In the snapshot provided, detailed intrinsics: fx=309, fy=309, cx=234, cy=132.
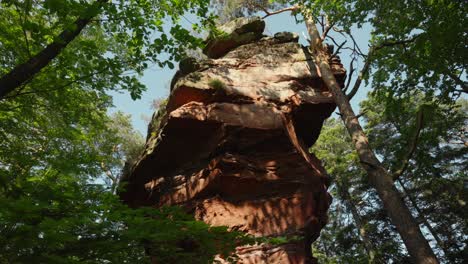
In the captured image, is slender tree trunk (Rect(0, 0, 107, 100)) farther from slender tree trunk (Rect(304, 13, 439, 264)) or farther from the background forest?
slender tree trunk (Rect(304, 13, 439, 264))

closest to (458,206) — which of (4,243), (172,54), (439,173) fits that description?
(439,173)

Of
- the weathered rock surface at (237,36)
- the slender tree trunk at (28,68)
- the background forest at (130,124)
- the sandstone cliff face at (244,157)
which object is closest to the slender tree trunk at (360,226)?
the background forest at (130,124)

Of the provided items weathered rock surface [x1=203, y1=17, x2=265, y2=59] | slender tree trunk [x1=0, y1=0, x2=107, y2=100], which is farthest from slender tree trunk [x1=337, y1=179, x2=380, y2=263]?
slender tree trunk [x1=0, y1=0, x2=107, y2=100]

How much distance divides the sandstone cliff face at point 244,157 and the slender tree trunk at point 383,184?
1.60 feet

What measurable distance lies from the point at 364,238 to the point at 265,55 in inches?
521

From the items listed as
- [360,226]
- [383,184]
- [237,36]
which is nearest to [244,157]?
[383,184]

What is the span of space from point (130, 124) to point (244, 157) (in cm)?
1516

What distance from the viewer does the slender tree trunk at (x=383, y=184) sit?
6.30 metres

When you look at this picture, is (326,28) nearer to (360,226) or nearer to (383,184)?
(383,184)

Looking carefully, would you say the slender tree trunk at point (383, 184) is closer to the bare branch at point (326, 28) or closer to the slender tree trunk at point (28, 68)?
the bare branch at point (326, 28)

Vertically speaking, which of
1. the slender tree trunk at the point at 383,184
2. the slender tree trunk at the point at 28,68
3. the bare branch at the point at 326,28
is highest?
the bare branch at the point at 326,28

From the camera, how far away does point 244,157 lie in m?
7.72

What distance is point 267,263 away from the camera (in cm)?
654

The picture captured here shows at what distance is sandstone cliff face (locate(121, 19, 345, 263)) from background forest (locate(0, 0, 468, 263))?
3.42ft
